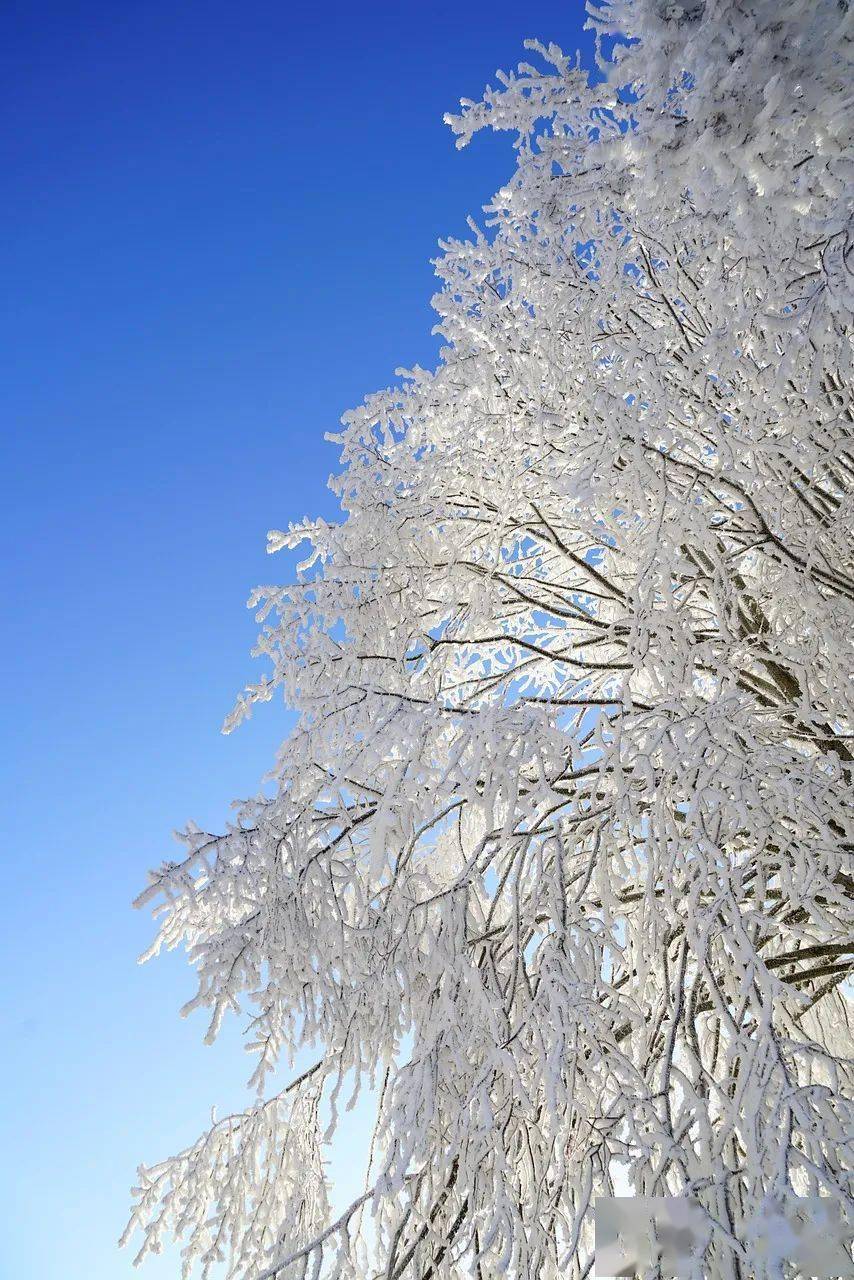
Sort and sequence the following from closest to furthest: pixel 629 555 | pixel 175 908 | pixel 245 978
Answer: pixel 245 978
pixel 175 908
pixel 629 555

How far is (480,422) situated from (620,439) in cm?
125

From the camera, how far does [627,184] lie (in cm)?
316

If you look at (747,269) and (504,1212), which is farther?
(747,269)

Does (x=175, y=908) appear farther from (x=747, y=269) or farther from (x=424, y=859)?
(x=747, y=269)

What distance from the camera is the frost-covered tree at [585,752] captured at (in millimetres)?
2279

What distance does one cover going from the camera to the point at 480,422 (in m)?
4.30

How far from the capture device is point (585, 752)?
334 centimetres

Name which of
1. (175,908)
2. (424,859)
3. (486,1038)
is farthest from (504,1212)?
(424,859)

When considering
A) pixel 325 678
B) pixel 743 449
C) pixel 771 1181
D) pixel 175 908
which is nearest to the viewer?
pixel 771 1181

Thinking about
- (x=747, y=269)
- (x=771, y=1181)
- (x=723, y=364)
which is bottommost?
(x=771, y=1181)

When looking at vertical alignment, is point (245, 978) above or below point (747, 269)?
below

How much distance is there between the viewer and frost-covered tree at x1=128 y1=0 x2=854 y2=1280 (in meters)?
2.28

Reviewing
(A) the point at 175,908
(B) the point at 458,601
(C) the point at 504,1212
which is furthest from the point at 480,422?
(C) the point at 504,1212

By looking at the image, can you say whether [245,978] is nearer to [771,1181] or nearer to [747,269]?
[771,1181]
